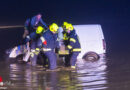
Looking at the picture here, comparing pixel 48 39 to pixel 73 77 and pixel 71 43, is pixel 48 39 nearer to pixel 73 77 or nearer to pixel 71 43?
pixel 71 43

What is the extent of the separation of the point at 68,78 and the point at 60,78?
0.30 metres

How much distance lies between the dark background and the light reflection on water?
1019cm

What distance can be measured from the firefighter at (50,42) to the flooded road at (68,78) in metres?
0.61

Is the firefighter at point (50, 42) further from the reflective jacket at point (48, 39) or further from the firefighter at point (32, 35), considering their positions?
the firefighter at point (32, 35)

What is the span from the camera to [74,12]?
1246 inches

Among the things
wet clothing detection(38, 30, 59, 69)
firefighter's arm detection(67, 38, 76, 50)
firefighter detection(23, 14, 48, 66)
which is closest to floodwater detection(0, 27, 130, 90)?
wet clothing detection(38, 30, 59, 69)

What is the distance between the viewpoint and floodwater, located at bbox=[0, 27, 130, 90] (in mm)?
8926

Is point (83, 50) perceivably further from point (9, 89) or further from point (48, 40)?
point (9, 89)

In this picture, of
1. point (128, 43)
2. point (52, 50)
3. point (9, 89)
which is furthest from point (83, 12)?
point (9, 89)

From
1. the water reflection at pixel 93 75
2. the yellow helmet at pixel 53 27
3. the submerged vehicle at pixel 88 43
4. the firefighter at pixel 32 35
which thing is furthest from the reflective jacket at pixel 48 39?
the submerged vehicle at pixel 88 43

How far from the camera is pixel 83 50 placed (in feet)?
40.3

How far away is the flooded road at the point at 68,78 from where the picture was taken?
8.91 metres

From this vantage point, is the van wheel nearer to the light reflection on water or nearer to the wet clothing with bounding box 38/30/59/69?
the light reflection on water

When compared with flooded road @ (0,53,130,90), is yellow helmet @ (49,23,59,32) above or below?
above
